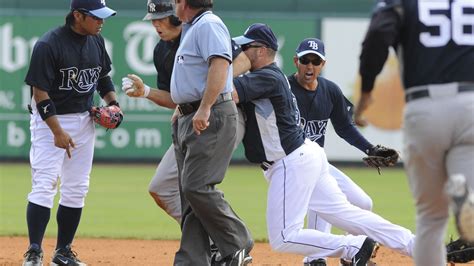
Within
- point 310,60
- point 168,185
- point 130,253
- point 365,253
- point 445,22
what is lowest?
point 130,253

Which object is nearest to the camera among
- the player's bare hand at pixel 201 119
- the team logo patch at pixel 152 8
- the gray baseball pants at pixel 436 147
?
the gray baseball pants at pixel 436 147

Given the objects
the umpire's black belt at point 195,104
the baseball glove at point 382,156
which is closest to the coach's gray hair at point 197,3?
the umpire's black belt at point 195,104

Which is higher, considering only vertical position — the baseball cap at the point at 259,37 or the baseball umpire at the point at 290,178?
the baseball cap at the point at 259,37

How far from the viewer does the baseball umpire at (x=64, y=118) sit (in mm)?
6648

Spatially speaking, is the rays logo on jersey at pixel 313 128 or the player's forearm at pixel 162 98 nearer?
the player's forearm at pixel 162 98

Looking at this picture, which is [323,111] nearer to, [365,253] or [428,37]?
[365,253]

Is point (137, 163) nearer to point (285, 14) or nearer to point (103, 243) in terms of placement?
point (285, 14)

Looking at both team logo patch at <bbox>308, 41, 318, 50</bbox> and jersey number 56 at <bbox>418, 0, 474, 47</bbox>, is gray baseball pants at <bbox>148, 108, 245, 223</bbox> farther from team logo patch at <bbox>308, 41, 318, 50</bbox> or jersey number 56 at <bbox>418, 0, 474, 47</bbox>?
jersey number 56 at <bbox>418, 0, 474, 47</bbox>

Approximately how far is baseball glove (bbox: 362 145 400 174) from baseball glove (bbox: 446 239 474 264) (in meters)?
0.75

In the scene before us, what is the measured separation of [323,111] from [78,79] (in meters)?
1.74

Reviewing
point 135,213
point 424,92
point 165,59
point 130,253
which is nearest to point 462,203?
point 424,92

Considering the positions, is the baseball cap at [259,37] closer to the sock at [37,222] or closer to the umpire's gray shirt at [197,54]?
the umpire's gray shirt at [197,54]

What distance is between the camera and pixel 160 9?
671 cm

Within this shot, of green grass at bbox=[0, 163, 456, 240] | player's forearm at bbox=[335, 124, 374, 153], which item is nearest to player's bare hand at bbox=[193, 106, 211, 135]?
player's forearm at bbox=[335, 124, 374, 153]
